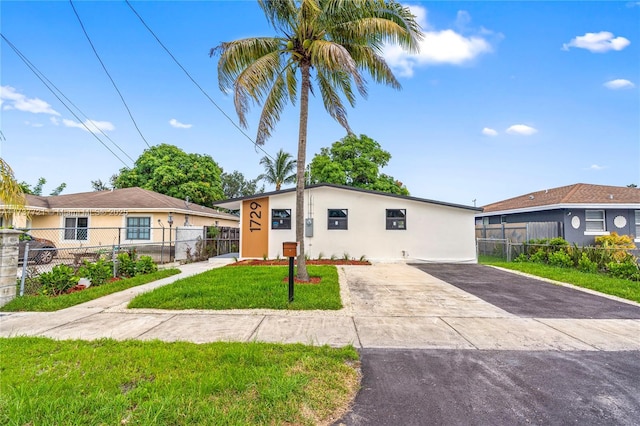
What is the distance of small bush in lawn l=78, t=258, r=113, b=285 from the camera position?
7996mm

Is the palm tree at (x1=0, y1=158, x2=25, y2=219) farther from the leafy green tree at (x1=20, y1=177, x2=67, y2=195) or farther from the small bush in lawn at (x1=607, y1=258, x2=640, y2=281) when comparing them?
the leafy green tree at (x1=20, y1=177, x2=67, y2=195)

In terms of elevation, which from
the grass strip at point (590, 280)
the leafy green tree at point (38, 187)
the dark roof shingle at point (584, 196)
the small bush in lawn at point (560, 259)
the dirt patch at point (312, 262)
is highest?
the leafy green tree at point (38, 187)

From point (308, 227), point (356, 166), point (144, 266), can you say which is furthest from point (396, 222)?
point (356, 166)

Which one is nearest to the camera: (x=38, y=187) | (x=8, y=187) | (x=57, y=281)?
(x=8, y=187)

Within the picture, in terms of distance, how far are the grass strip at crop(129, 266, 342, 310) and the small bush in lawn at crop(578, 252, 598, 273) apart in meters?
8.99

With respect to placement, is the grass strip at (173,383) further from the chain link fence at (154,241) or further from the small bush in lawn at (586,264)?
the small bush in lawn at (586,264)

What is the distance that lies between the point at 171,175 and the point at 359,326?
946 inches

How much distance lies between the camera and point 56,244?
14531 mm

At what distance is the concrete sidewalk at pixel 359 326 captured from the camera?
13.8 ft

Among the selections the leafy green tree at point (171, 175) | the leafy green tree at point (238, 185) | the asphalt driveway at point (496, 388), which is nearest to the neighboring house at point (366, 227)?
the asphalt driveway at point (496, 388)

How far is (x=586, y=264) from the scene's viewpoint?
10.6 m

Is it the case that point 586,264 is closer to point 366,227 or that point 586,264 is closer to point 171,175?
point 366,227

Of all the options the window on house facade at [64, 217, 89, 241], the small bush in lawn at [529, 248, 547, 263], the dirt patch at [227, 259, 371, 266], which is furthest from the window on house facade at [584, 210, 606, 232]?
the window on house facade at [64, 217, 89, 241]

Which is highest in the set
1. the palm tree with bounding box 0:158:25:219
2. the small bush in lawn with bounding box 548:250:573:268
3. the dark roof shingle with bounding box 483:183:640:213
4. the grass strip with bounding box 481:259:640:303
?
the dark roof shingle with bounding box 483:183:640:213
